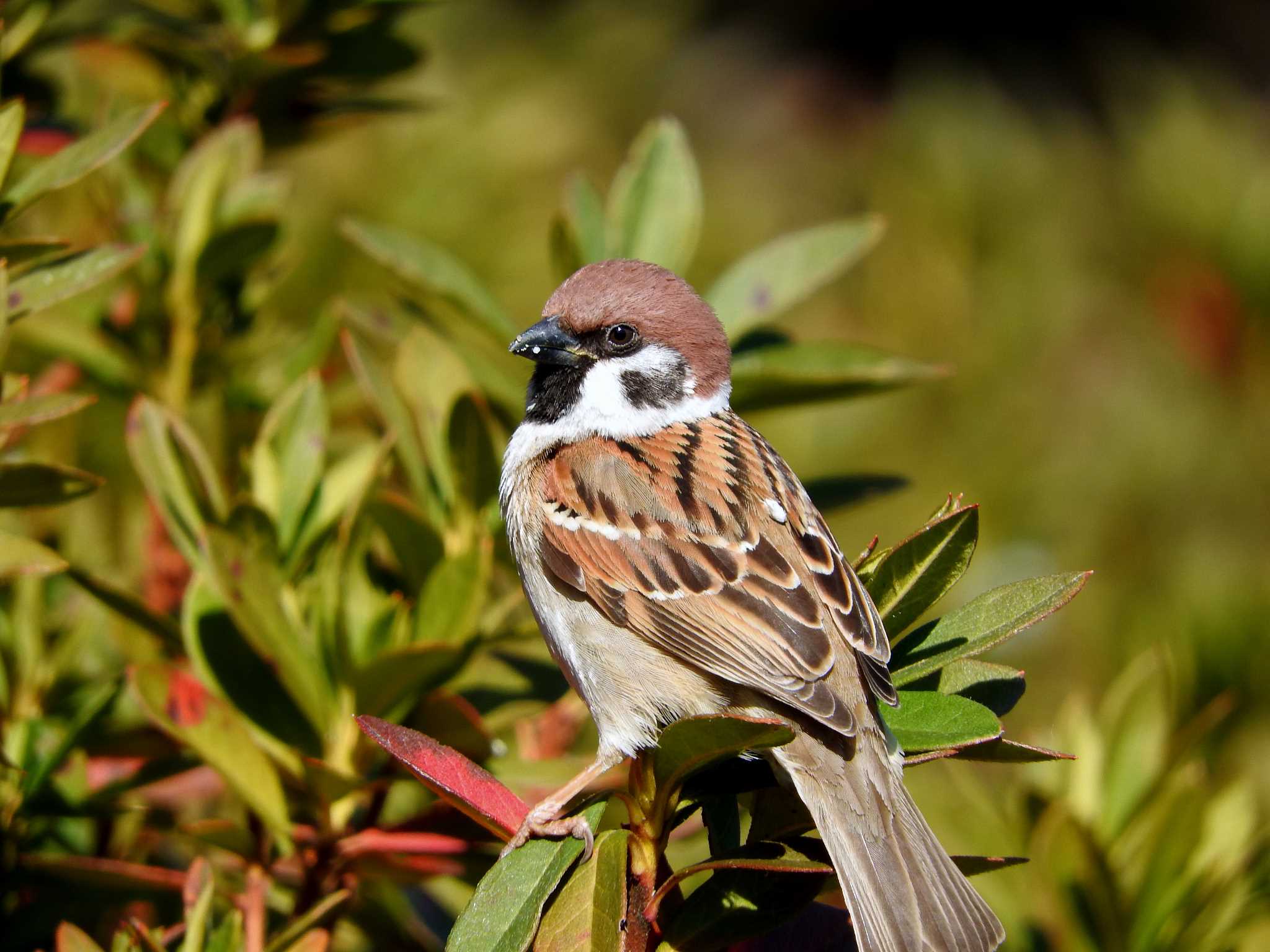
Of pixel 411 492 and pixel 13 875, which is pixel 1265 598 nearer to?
pixel 411 492

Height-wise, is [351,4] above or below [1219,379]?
above

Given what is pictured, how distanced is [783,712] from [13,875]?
107 centimetres

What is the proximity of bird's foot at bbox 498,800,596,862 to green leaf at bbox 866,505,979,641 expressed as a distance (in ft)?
1.36

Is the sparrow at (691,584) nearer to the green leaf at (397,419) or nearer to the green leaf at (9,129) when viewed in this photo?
the green leaf at (397,419)

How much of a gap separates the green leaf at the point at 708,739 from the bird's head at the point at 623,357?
3.32ft

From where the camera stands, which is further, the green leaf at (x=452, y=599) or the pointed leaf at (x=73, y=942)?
the green leaf at (x=452, y=599)

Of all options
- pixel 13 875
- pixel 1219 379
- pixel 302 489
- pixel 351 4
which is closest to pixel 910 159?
pixel 1219 379

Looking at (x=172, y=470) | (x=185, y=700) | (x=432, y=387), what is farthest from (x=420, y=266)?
(x=185, y=700)

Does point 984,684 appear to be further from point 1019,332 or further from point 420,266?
point 1019,332

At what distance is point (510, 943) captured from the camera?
128 cm

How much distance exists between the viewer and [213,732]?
1592mm

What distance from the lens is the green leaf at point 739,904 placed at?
4.43 ft

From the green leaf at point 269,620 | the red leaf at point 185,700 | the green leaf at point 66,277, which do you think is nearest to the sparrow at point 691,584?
the green leaf at point 269,620

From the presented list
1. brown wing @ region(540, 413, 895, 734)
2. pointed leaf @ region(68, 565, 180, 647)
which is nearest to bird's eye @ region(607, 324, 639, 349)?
brown wing @ region(540, 413, 895, 734)
